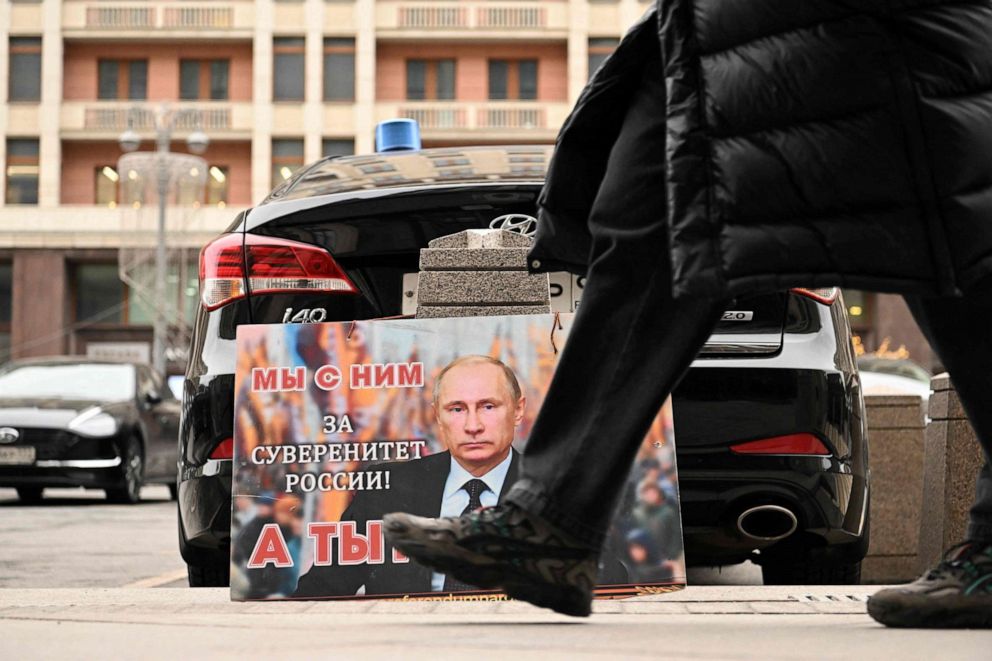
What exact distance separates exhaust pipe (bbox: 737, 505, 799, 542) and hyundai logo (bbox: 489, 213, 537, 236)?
0.98 meters

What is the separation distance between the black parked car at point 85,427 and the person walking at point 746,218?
11.2 meters

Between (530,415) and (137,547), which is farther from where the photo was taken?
(137,547)

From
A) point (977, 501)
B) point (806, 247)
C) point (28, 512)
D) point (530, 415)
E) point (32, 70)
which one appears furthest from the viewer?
point (32, 70)

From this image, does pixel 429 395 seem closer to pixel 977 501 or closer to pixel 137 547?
pixel 977 501

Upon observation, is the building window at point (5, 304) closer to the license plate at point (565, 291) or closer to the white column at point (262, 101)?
the white column at point (262, 101)

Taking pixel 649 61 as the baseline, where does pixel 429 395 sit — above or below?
below

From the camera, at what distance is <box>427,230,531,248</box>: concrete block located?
4.09 m

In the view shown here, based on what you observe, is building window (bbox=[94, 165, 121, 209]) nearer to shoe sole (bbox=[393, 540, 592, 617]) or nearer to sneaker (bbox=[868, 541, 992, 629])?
shoe sole (bbox=[393, 540, 592, 617])

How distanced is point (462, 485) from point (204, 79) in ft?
140

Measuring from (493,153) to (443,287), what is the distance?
0.72 metres

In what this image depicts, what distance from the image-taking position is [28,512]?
41.0 feet

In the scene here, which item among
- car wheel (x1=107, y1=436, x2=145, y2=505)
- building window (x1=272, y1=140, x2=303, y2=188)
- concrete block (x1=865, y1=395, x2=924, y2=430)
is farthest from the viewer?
building window (x1=272, y1=140, x2=303, y2=188)

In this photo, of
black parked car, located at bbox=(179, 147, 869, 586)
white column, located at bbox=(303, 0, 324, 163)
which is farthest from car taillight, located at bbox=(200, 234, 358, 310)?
white column, located at bbox=(303, 0, 324, 163)

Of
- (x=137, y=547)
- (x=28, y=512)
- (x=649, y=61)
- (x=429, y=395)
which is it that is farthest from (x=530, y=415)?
(x=28, y=512)
